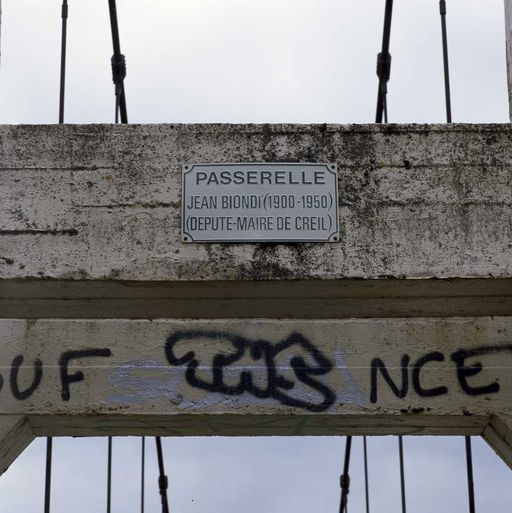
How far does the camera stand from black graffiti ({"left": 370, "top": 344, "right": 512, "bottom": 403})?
5.82 meters

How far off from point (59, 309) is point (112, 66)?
4485 mm

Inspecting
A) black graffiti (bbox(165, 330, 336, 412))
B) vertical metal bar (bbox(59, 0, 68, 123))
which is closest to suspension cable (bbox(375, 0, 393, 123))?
vertical metal bar (bbox(59, 0, 68, 123))

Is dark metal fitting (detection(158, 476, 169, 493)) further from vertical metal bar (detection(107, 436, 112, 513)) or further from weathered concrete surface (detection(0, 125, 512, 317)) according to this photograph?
weathered concrete surface (detection(0, 125, 512, 317))

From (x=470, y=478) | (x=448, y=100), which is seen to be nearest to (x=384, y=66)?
(x=448, y=100)

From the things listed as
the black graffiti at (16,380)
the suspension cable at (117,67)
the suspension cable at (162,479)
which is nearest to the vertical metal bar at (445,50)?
the suspension cable at (117,67)

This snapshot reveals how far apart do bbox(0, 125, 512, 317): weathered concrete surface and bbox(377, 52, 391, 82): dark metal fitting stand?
11.6ft

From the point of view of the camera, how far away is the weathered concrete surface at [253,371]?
5.80 meters

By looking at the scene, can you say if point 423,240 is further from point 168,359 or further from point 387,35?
point 387,35

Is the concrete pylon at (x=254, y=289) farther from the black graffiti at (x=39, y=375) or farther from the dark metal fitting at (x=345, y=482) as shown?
the dark metal fitting at (x=345, y=482)

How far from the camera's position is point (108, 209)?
5.88 metres

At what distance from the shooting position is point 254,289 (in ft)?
19.2

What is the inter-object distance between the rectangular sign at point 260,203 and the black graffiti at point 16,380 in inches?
42.6

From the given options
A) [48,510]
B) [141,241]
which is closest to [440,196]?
[141,241]

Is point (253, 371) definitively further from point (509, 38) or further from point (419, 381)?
point (509, 38)
